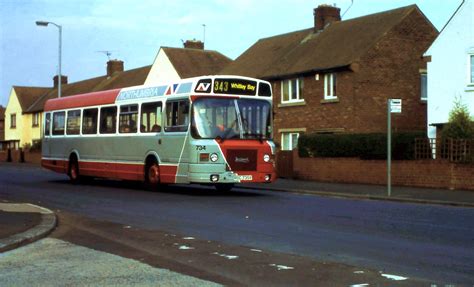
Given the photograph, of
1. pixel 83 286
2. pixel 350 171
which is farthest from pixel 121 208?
pixel 350 171

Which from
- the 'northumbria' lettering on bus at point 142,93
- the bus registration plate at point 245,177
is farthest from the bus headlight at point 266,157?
the 'northumbria' lettering on bus at point 142,93

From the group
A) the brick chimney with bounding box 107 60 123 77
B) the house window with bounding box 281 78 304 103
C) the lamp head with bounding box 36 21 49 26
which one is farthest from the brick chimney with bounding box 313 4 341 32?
the brick chimney with bounding box 107 60 123 77

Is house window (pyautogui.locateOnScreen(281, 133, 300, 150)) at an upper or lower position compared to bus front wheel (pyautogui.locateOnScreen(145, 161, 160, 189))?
upper

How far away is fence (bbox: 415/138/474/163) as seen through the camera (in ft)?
67.7

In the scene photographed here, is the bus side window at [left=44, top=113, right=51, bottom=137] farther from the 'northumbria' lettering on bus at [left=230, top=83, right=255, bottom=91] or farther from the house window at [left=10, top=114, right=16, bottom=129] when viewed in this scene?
the house window at [left=10, top=114, right=16, bottom=129]

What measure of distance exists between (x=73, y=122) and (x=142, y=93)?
5.07 m

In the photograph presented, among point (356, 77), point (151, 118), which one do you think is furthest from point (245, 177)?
point (356, 77)

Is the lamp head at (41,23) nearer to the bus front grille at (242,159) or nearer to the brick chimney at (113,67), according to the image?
the bus front grille at (242,159)

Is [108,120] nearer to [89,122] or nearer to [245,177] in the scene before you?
[89,122]

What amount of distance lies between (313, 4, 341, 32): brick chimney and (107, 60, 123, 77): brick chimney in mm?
29386

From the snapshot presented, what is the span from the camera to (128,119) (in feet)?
68.4

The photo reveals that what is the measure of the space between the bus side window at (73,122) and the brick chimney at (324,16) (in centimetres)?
1792

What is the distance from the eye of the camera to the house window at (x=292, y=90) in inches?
1292

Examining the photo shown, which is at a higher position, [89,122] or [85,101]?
[85,101]
